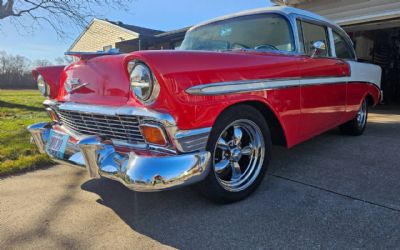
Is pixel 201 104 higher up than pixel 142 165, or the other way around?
pixel 201 104

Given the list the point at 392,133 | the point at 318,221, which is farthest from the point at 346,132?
the point at 318,221

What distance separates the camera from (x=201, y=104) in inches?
87.4

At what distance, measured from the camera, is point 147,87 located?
2115 mm

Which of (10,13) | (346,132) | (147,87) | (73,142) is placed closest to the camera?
(147,87)

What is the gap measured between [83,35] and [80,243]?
24083mm

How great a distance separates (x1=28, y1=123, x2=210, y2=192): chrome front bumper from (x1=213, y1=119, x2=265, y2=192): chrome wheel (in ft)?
1.25

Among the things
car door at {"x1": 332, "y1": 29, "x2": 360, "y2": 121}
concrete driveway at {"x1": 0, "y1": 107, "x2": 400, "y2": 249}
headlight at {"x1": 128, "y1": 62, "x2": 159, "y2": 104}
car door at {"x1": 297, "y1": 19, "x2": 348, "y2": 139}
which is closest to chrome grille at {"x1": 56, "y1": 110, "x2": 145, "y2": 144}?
headlight at {"x1": 128, "y1": 62, "x2": 159, "y2": 104}

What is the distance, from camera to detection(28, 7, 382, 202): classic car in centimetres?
211

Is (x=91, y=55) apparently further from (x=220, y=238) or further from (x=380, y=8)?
(x=380, y=8)

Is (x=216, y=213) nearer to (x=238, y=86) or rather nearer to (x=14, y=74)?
(x=238, y=86)

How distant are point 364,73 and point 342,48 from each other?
58 centimetres

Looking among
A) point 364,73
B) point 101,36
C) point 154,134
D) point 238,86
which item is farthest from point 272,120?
point 101,36

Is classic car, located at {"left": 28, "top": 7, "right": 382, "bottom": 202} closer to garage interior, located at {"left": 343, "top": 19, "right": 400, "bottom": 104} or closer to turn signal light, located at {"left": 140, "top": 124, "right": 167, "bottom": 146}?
turn signal light, located at {"left": 140, "top": 124, "right": 167, "bottom": 146}

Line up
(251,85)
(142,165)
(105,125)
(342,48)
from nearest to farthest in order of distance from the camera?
(142,165) < (105,125) < (251,85) < (342,48)
